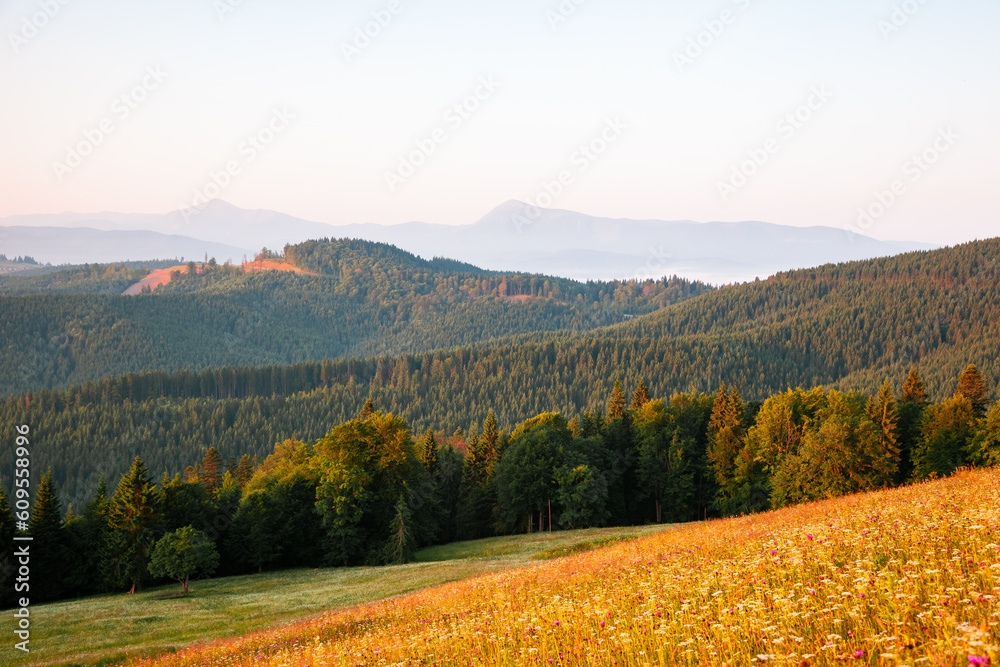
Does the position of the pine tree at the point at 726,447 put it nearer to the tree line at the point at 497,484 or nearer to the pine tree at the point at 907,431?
the tree line at the point at 497,484

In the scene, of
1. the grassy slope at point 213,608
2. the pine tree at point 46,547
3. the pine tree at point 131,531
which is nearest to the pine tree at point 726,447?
the grassy slope at point 213,608

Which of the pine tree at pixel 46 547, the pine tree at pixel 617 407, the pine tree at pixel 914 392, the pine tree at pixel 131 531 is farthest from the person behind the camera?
the pine tree at pixel 617 407

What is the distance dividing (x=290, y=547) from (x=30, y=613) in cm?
2618

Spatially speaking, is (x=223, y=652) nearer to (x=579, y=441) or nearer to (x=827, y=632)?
(x=827, y=632)

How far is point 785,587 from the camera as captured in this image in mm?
10531

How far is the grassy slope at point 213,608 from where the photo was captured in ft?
90.1

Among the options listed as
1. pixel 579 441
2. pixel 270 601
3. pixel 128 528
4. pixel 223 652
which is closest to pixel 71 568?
pixel 128 528

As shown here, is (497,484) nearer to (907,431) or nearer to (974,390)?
(907,431)

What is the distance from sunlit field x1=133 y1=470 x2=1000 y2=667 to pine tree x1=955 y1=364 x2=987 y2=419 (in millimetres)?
63043

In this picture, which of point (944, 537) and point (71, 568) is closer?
A: point (944, 537)

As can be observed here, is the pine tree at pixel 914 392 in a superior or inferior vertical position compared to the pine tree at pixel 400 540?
superior

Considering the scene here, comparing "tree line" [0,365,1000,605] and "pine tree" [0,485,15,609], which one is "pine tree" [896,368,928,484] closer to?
"tree line" [0,365,1000,605]

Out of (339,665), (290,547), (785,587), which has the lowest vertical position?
(290,547)

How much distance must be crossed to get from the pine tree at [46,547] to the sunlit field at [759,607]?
4399cm
